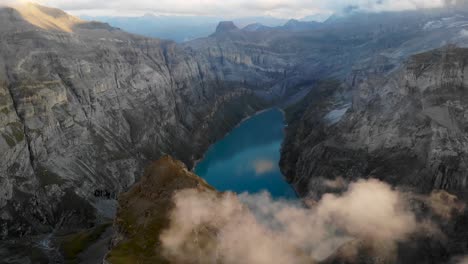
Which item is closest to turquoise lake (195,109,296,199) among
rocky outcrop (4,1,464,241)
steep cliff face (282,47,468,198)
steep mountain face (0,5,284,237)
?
steep cliff face (282,47,468,198)

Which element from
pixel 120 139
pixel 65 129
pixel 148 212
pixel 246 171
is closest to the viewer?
pixel 148 212

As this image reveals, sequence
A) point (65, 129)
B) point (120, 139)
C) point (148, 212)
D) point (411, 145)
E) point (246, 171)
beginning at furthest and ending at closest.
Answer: point (120, 139), point (246, 171), point (65, 129), point (411, 145), point (148, 212)

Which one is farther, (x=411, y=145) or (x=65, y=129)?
(x=65, y=129)

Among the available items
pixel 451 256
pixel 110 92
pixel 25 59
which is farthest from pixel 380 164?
pixel 25 59

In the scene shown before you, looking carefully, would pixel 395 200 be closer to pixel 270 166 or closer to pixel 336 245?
pixel 336 245

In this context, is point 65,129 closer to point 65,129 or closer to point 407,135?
point 65,129

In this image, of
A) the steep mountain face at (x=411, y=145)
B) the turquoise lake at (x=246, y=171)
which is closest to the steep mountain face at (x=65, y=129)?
the turquoise lake at (x=246, y=171)

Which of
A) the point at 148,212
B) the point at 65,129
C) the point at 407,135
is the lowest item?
the point at 65,129

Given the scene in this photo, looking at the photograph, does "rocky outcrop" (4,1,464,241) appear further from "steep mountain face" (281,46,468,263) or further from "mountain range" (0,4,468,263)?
"steep mountain face" (281,46,468,263)

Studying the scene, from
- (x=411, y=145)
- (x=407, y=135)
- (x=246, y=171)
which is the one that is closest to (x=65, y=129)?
(x=246, y=171)
